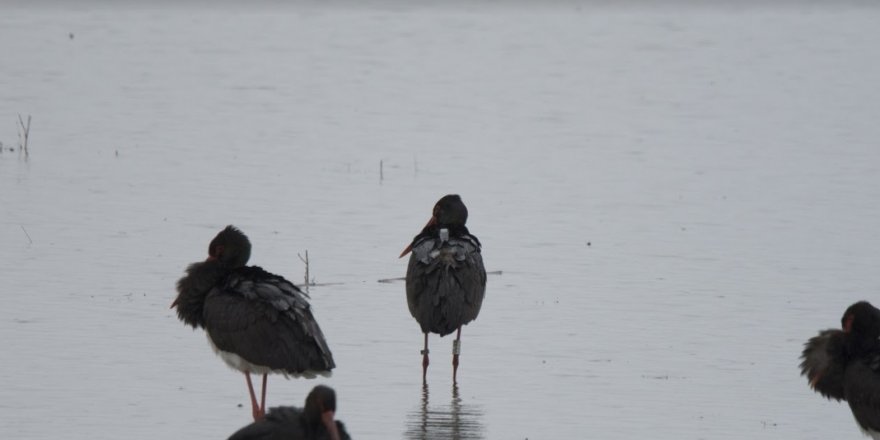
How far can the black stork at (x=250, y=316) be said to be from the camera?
35.4 ft

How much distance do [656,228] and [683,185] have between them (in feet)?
10.6

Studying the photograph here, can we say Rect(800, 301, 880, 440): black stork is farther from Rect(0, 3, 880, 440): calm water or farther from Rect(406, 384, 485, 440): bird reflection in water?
Rect(406, 384, 485, 440): bird reflection in water

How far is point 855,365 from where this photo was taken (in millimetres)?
10344

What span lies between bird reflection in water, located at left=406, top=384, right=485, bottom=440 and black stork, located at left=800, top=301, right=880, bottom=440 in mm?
2065

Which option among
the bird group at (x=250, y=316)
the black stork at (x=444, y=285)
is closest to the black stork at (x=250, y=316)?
the bird group at (x=250, y=316)

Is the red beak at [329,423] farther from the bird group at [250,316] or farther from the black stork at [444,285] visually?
the black stork at [444,285]

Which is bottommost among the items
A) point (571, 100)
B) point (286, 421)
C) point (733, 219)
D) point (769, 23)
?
point (286, 421)

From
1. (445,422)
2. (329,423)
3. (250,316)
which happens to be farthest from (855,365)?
(250,316)

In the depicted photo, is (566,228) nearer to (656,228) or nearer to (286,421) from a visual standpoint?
(656,228)

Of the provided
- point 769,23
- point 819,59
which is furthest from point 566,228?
point 769,23

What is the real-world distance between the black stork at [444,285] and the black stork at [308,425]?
3965 mm

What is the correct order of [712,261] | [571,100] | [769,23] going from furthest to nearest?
[769,23] < [571,100] < [712,261]

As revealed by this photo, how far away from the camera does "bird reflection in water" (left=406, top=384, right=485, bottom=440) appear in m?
11.1

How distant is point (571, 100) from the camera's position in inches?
1271
